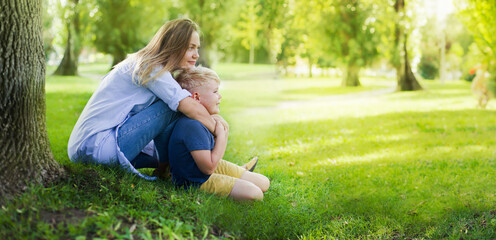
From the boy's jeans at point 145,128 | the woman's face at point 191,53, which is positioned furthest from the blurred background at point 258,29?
the boy's jeans at point 145,128

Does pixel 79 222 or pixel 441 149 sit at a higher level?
pixel 79 222

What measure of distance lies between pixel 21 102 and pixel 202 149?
137 cm

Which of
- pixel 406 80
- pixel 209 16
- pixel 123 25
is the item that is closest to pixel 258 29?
pixel 209 16

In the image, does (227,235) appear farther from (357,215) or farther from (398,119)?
(398,119)

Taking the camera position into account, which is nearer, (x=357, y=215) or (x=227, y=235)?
(x=227, y=235)

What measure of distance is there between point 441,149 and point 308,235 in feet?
15.1

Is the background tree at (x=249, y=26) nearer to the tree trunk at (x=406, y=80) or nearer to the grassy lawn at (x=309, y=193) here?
the tree trunk at (x=406, y=80)

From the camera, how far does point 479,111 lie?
1367 cm

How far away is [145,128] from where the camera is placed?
12.9ft

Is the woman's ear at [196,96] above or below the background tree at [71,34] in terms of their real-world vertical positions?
below

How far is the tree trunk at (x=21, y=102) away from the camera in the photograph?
3320 mm

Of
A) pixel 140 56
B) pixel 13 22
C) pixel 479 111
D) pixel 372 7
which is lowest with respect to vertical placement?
pixel 479 111

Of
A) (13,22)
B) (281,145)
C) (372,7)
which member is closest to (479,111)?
(281,145)

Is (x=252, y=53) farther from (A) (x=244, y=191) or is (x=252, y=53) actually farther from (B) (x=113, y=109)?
(B) (x=113, y=109)
